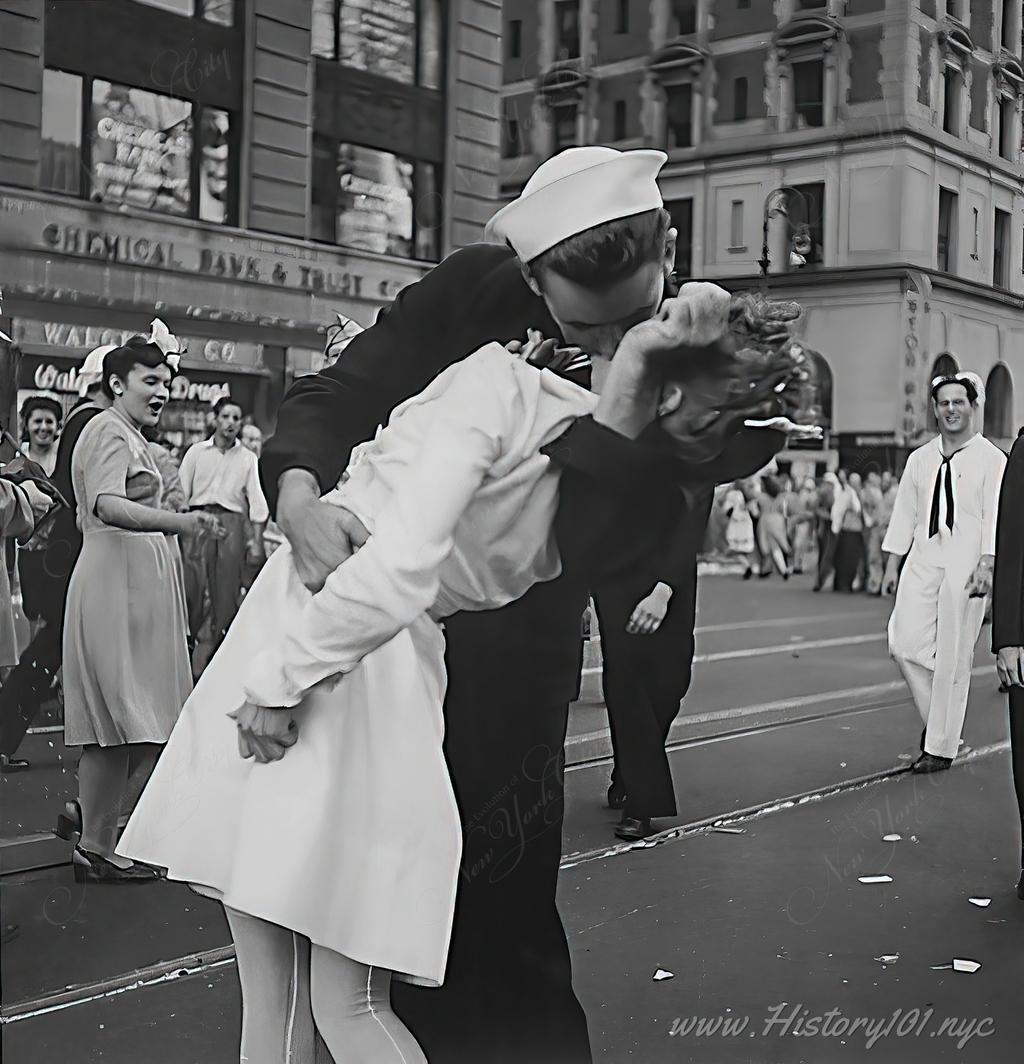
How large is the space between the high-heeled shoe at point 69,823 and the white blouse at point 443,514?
195 cm

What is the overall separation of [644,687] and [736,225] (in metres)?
0.88

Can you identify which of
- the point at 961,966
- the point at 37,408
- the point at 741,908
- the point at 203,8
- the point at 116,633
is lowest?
the point at 961,966

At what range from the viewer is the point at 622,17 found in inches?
91.3

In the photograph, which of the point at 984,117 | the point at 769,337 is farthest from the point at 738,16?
the point at 769,337

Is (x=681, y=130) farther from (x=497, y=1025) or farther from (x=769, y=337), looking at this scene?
(x=497, y=1025)

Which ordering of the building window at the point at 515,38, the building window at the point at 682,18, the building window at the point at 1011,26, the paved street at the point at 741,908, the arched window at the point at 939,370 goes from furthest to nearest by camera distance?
the paved street at the point at 741,908 → the building window at the point at 515,38 → the building window at the point at 1011,26 → the building window at the point at 682,18 → the arched window at the point at 939,370

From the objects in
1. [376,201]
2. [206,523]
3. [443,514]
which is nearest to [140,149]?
[376,201]

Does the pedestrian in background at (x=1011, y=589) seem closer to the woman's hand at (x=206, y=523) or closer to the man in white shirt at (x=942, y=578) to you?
the man in white shirt at (x=942, y=578)

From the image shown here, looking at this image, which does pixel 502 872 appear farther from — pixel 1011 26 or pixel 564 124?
pixel 1011 26

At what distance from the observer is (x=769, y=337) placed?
5.71ft

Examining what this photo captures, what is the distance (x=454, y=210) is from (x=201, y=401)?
1.99 feet

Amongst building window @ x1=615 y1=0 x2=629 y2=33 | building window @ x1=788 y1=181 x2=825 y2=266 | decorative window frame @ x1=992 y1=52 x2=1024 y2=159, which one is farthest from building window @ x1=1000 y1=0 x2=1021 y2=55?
building window @ x1=615 y1=0 x2=629 y2=33

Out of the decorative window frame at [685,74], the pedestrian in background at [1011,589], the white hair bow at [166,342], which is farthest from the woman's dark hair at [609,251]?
the pedestrian in background at [1011,589]

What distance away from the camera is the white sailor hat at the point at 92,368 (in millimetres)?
2601
